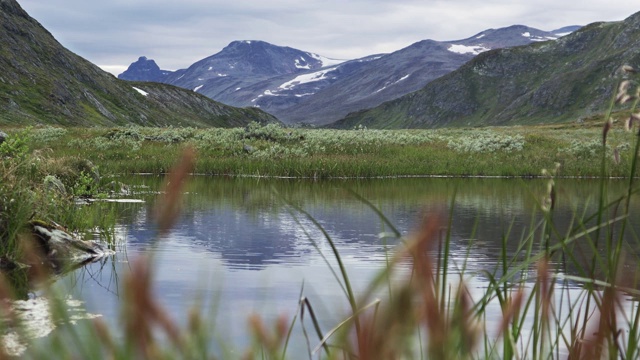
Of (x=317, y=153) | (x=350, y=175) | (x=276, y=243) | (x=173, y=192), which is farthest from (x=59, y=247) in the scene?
(x=317, y=153)

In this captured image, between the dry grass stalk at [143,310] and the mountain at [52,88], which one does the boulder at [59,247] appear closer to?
the dry grass stalk at [143,310]

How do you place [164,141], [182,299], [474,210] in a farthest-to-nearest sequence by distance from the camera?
[164,141] → [474,210] → [182,299]

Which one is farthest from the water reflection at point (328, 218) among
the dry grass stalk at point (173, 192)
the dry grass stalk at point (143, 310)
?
the dry grass stalk at point (173, 192)

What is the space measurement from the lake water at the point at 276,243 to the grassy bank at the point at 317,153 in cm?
632

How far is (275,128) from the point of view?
55219mm

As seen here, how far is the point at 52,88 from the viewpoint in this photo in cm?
12975

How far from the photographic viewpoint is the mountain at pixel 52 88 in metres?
117

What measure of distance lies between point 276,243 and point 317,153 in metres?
29.5

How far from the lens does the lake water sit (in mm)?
9734

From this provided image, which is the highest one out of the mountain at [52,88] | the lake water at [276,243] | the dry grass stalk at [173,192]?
the mountain at [52,88]

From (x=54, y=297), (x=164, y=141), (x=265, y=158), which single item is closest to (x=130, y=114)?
(x=164, y=141)

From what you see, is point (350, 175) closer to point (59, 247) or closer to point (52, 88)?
point (59, 247)

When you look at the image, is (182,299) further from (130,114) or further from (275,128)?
(130,114)

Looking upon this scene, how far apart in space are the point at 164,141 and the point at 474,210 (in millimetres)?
31866
